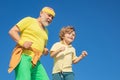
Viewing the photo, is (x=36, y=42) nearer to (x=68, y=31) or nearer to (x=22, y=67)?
(x=22, y=67)

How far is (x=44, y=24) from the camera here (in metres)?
5.57

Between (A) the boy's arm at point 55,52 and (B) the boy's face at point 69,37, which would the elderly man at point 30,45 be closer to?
(A) the boy's arm at point 55,52

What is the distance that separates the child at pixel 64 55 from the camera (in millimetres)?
6836

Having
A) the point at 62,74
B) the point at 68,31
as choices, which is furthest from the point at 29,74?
the point at 68,31

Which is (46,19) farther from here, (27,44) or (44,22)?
(27,44)

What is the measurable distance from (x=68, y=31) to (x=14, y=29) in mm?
2216

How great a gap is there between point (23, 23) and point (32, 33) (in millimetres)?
223

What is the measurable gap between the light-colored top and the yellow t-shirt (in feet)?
4.94

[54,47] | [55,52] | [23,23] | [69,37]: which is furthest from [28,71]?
[69,37]

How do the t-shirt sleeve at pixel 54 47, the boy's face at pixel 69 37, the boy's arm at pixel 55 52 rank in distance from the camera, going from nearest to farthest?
the boy's arm at pixel 55 52 < the t-shirt sleeve at pixel 54 47 < the boy's face at pixel 69 37

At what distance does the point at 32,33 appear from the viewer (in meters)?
5.39

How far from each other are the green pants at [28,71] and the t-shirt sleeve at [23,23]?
18.7 inches

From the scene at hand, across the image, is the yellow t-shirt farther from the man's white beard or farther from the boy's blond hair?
the boy's blond hair

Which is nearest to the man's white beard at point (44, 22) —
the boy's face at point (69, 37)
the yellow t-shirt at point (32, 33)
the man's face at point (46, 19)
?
the man's face at point (46, 19)
